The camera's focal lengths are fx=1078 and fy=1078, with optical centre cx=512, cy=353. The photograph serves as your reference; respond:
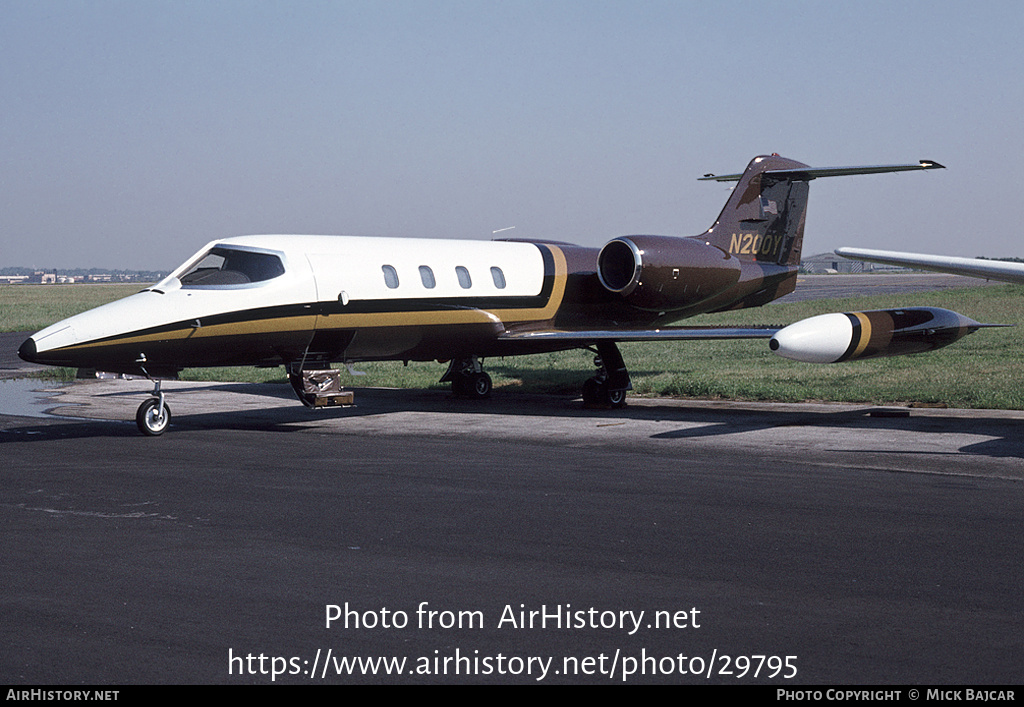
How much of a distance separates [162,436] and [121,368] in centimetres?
121

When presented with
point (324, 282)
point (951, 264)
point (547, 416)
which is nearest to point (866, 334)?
point (951, 264)

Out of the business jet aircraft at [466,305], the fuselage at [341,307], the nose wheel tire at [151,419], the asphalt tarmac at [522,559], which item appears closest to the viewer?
the asphalt tarmac at [522,559]

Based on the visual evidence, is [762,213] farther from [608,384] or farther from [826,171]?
[608,384]

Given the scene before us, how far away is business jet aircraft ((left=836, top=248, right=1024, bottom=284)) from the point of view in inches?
498

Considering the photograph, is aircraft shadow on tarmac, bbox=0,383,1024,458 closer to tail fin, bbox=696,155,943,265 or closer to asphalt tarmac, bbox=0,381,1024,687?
asphalt tarmac, bbox=0,381,1024,687

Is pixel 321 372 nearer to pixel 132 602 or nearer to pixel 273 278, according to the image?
pixel 273 278

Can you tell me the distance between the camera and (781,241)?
2305 centimetres

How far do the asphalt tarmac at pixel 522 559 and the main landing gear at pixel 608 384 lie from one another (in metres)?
4.21

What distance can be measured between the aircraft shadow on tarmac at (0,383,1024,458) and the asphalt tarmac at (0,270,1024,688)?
1.20 ft

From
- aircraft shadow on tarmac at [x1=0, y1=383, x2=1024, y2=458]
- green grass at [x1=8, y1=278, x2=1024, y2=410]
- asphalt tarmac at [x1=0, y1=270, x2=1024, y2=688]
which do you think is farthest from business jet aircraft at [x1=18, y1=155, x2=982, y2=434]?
green grass at [x1=8, y1=278, x2=1024, y2=410]

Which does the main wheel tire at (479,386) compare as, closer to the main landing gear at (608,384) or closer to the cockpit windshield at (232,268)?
the main landing gear at (608,384)

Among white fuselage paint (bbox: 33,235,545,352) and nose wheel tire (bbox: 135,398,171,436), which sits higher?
white fuselage paint (bbox: 33,235,545,352)

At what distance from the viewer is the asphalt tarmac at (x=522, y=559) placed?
5.52 meters

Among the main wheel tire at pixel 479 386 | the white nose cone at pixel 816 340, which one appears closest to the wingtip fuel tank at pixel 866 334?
the white nose cone at pixel 816 340
